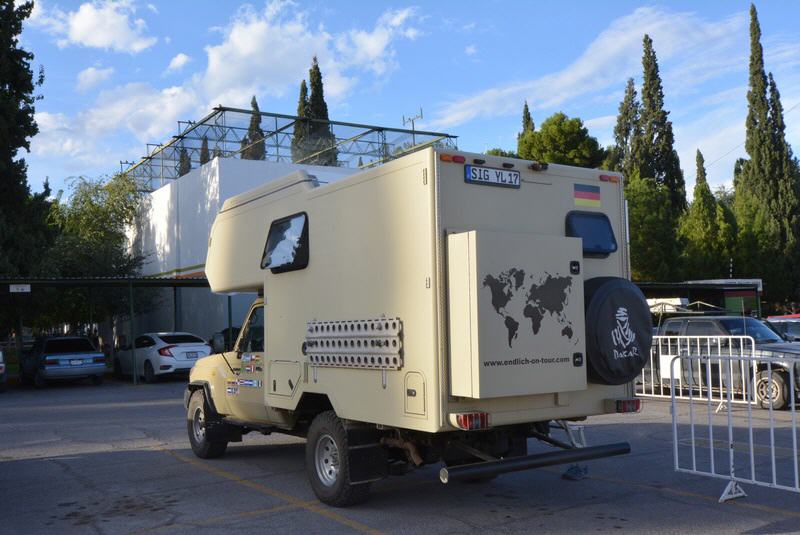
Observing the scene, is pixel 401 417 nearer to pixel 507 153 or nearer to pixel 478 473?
pixel 478 473

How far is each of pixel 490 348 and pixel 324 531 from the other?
2104mm

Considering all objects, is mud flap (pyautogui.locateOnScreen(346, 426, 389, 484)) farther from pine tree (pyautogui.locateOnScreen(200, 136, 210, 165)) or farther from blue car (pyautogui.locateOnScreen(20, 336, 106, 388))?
pine tree (pyautogui.locateOnScreen(200, 136, 210, 165))

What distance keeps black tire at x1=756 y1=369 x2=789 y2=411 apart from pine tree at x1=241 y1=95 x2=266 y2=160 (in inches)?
960

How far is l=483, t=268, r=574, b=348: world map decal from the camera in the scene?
5.95m

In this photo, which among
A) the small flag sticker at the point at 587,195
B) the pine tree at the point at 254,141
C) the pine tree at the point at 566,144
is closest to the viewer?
the small flag sticker at the point at 587,195

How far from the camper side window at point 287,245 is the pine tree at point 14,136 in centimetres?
1904

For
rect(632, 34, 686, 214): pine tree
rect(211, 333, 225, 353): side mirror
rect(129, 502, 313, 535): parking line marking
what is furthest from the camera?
rect(632, 34, 686, 214): pine tree

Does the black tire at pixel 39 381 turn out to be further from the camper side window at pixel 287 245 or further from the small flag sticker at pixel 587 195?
the small flag sticker at pixel 587 195

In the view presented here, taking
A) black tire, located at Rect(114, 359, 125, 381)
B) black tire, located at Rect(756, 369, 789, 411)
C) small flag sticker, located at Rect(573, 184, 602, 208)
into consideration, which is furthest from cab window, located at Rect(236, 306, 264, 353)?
black tire, located at Rect(114, 359, 125, 381)

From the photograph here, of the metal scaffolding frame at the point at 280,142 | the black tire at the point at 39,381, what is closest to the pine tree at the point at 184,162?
the metal scaffolding frame at the point at 280,142

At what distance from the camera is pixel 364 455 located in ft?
22.4

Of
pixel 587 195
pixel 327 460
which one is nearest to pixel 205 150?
pixel 327 460

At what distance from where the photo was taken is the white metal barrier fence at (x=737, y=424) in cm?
711

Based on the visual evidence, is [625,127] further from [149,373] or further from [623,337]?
[623,337]
